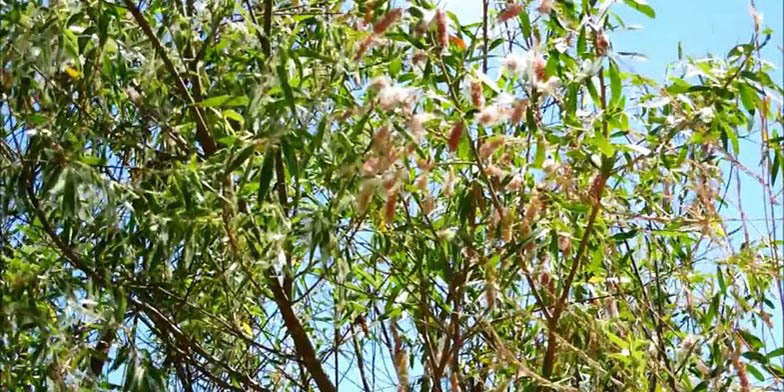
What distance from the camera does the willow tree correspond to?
1.68 m

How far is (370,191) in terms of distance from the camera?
5.13 feet

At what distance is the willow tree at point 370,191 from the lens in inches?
66.1

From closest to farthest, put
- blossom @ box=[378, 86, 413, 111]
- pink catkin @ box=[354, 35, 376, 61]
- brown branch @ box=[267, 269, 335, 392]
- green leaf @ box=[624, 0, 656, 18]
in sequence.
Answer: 1. blossom @ box=[378, 86, 413, 111]
2. pink catkin @ box=[354, 35, 376, 61]
3. green leaf @ box=[624, 0, 656, 18]
4. brown branch @ box=[267, 269, 335, 392]

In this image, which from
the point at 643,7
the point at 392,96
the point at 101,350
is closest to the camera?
the point at 392,96

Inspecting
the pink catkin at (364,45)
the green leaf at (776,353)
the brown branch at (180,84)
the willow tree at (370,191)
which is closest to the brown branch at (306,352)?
the willow tree at (370,191)

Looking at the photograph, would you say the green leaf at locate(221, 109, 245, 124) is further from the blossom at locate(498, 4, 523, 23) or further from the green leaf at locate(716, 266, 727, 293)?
the green leaf at locate(716, 266, 727, 293)

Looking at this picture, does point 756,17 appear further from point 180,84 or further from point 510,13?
point 180,84

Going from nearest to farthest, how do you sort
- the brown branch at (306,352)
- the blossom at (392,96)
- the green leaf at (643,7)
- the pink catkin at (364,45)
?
the blossom at (392,96)
the pink catkin at (364,45)
the green leaf at (643,7)
the brown branch at (306,352)

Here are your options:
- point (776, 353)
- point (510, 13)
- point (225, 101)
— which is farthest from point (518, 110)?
point (776, 353)

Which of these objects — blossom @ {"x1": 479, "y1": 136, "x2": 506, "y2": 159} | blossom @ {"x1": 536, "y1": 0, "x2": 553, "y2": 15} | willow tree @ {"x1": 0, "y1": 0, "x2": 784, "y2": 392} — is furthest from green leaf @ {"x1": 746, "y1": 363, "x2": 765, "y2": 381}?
blossom @ {"x1": 536, "y1": 0, "x2": 553, "y2": 15}

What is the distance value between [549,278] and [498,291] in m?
0.14

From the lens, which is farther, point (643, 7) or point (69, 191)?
point (643, 7)

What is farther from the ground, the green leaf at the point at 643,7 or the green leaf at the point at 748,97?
the green leaf at the point at 643,7

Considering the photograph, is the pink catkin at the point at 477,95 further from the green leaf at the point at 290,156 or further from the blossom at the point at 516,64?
the green leaf at the point at 290,156
